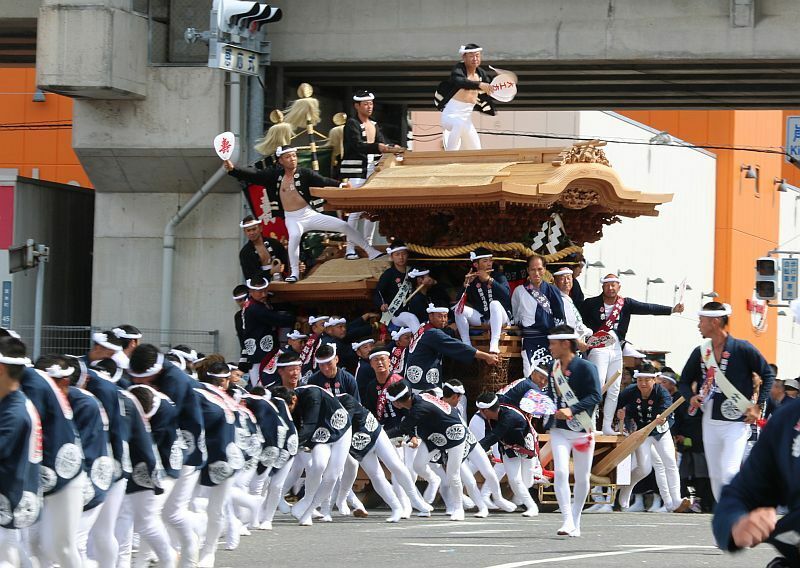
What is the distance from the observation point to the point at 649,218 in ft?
138

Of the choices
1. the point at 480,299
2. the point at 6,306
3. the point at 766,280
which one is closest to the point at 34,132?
the point at 6,306

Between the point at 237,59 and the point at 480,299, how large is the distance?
295 inches

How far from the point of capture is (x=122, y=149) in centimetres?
2572

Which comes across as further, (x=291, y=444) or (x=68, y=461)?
A: (x=291, y=444)

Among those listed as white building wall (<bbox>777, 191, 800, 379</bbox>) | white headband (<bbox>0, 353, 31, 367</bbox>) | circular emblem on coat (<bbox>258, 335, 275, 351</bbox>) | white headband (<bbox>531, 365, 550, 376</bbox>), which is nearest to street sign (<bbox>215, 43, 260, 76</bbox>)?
circular emblem on coat (<bbox>258, 335, 275, 351</bbox>)

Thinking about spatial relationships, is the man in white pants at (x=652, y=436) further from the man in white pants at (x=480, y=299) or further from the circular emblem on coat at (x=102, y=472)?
the circular emblem on coat at (x=102, y=472)

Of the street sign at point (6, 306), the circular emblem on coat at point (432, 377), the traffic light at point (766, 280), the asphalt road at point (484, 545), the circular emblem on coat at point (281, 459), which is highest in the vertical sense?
the traffic light at point (766, 280)

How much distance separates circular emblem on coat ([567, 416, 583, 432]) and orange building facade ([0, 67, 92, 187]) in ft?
105

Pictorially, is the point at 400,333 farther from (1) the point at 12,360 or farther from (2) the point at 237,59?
(1) the point at 12,360

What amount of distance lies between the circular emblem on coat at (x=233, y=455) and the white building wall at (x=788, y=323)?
136 feet

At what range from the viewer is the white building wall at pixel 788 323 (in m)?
52.3

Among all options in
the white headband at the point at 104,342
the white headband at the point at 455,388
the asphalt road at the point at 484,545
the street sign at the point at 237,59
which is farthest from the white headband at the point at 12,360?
the street sign at the point at 237,59

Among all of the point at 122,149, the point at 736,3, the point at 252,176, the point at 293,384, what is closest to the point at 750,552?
the point at 293,384

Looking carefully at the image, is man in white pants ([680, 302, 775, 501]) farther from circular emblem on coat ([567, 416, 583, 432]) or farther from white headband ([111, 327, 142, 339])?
white headband ([111, 327, 142, 339])
